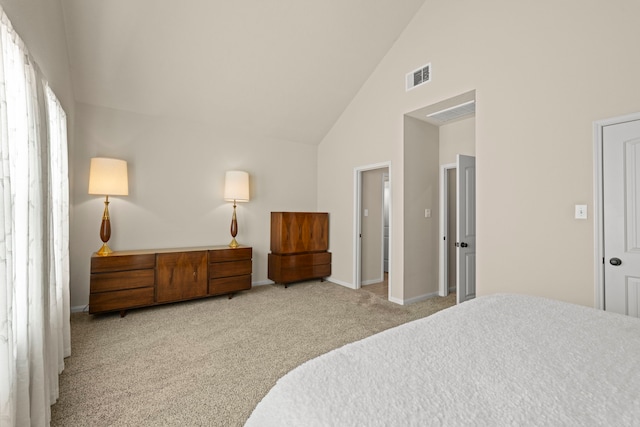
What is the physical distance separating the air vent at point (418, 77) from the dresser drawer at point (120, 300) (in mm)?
4146

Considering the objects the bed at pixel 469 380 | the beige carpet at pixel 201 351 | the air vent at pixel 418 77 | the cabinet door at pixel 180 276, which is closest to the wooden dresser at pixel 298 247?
the beige carpet at pixel 201 351

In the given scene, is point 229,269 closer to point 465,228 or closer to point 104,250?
point 104,250

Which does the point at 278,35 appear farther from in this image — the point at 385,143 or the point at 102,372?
the point at 102,372

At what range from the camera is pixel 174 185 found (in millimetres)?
4172

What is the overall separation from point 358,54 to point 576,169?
2.95 metres

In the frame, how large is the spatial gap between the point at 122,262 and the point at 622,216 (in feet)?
15.4

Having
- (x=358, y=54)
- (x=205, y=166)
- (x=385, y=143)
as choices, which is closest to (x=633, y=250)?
(x=385, y=143)

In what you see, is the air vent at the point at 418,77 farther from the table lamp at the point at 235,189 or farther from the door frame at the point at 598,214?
the table lamp at the point at 235,189

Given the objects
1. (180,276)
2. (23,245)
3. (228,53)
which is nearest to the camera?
(23,245)

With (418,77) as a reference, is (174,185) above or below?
below

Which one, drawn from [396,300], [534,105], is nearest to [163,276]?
[396,300]

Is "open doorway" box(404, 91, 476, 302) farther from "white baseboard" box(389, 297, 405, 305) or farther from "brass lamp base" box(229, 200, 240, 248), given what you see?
"brass lamp base" box(229, 200, 240, 248)

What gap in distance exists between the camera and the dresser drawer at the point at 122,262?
127 inches

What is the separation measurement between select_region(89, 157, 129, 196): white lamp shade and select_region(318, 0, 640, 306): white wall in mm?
3740
